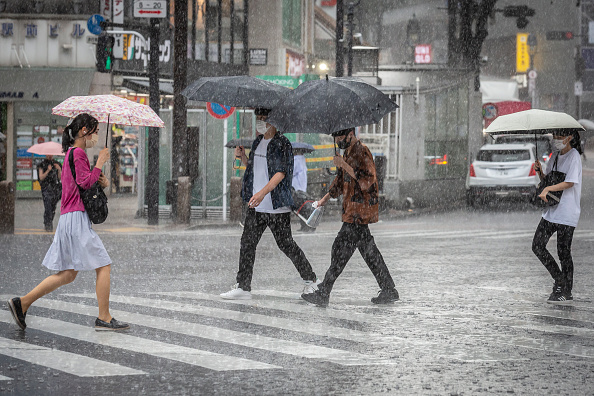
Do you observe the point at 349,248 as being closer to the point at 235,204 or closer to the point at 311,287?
the point at 311,287

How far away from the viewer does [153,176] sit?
1933cm

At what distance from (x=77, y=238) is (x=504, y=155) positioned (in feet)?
63.0

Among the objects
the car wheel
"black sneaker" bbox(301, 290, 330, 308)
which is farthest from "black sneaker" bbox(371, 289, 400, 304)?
the car wheel

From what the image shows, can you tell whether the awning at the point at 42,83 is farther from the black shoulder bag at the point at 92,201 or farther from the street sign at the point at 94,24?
the black shoulder bag at the point at 92,201

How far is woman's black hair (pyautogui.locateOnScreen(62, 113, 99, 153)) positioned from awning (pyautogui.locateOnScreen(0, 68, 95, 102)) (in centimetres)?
2092

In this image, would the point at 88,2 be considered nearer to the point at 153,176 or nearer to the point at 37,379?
the point at 153,176

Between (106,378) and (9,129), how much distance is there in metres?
23.9

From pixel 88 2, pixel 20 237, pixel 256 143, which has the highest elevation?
pixel 88 2

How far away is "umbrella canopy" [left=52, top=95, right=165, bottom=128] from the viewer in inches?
310

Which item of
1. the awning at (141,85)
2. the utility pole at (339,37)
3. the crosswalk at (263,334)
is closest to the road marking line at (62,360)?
the crosswalk at (263,334)

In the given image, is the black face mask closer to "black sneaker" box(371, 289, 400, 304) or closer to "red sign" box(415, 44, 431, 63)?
"black sneaker" box(371, 289, 400, 304)

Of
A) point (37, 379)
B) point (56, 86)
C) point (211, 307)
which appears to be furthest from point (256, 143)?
point (56, 86)

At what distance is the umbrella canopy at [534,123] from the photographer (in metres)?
9.19

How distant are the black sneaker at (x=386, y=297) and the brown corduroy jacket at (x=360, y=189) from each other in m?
0.78
